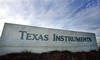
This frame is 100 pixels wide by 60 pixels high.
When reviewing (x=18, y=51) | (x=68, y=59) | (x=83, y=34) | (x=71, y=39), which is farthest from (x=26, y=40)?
(x=83, y=34)

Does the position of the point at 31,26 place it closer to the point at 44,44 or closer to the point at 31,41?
the point at 31,41

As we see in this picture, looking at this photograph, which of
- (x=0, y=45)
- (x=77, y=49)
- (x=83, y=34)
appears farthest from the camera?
(x=83, y=34)

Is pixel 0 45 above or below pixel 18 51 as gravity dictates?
above

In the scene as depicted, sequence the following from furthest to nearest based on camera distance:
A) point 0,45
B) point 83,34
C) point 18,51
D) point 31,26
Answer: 1. point 83,34
2. point 31,26
3. point 18,51
4. point 0,45

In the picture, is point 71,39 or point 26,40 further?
point 71,39

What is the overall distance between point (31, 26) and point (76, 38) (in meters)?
5.35

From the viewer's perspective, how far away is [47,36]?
791cm

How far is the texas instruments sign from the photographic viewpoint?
6219mm

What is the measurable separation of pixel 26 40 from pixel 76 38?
A: 5693mm

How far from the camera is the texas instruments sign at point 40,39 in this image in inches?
245

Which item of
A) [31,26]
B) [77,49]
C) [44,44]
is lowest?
[77,49]

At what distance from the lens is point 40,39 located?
296 inches

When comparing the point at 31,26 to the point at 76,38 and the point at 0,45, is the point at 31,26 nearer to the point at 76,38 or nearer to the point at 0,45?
the point at 0,45

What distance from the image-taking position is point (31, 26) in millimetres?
7480
